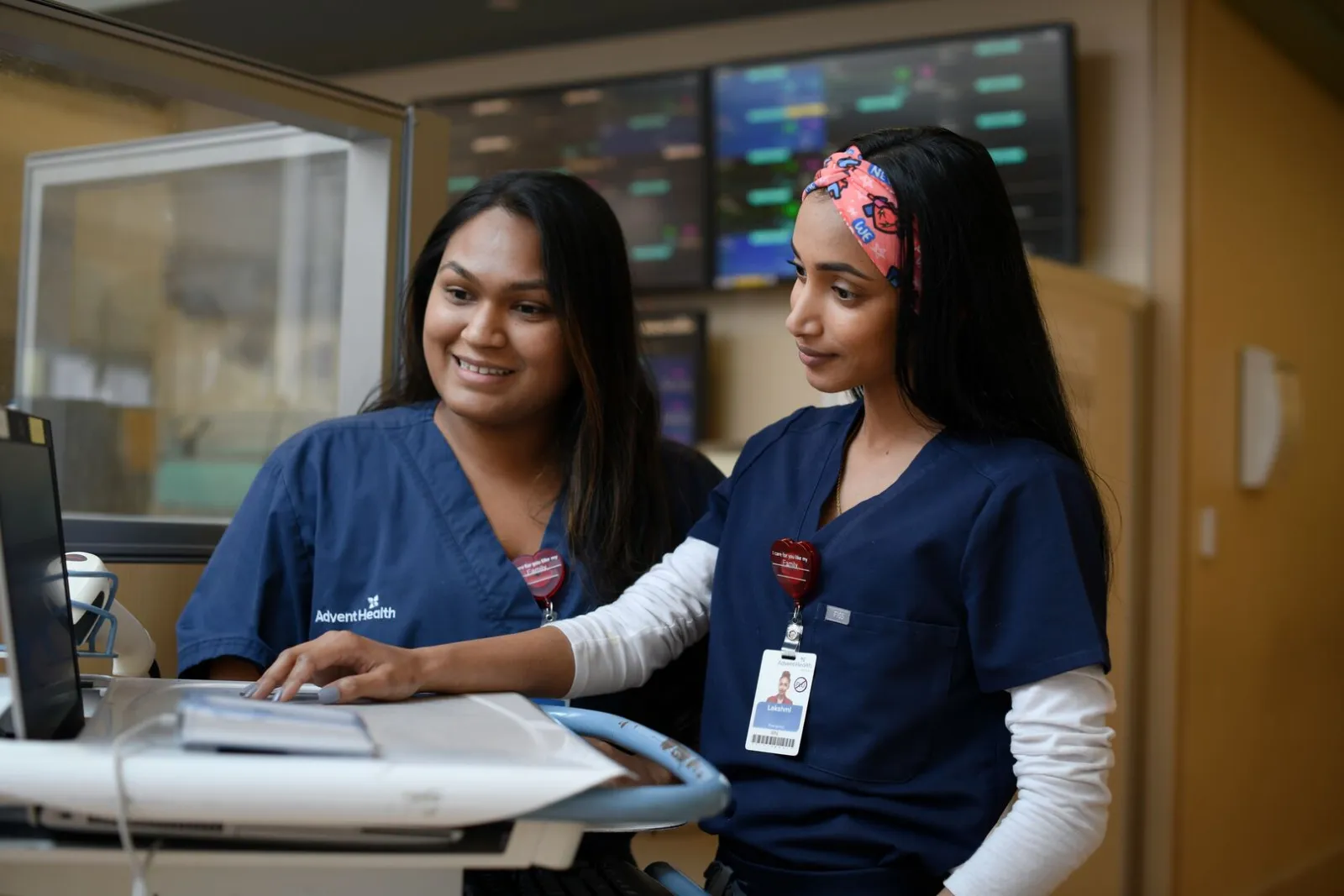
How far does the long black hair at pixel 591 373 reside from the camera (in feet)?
5.03

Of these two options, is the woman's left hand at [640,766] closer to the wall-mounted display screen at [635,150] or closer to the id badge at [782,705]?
the id badge at [782,705]

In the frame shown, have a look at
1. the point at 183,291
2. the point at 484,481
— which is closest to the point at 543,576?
the point at 484,481

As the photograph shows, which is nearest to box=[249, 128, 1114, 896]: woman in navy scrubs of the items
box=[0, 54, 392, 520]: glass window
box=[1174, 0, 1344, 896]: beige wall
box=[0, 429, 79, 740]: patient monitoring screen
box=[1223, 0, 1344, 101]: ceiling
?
box=[0, 429, 79, 740]: patient monitoring screen

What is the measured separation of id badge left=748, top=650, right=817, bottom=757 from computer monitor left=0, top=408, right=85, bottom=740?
0.55 meters

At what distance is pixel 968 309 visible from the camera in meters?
1.16

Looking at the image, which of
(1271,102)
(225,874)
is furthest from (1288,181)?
(225,874)

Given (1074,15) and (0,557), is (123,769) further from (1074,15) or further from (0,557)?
(1074,15)

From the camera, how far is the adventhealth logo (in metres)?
1.44

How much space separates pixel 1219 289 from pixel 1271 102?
772mm

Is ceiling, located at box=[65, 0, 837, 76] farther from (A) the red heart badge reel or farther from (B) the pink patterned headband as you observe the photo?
(B) the pink patterned headband

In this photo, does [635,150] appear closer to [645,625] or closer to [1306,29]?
[1306,29]

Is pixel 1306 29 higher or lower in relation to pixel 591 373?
higher

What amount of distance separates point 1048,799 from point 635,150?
10.8 feet

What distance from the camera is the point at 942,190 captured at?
1158mm
